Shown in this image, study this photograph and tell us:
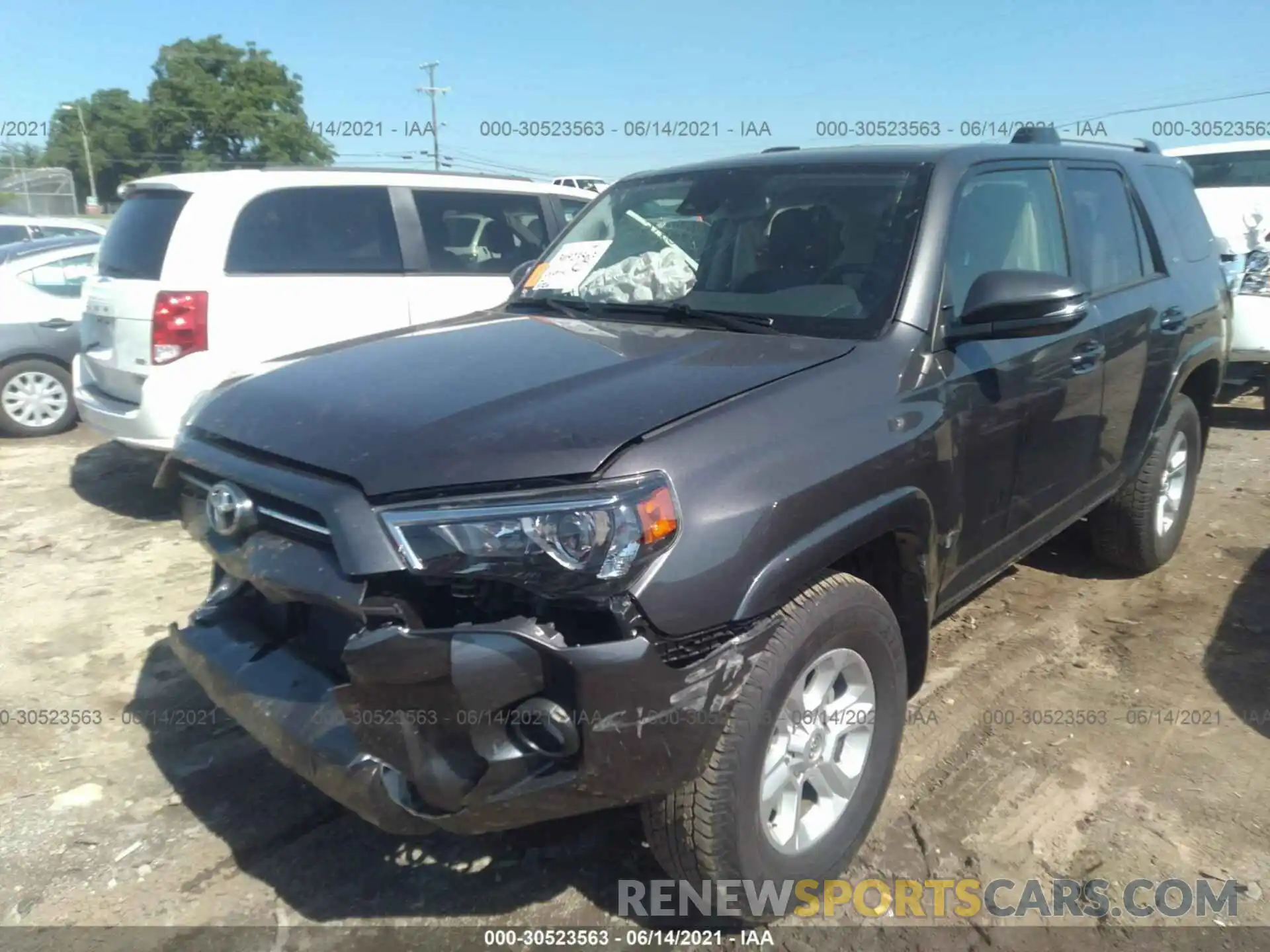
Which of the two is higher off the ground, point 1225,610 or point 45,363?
point 45,363

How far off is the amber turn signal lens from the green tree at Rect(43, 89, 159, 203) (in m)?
57.2

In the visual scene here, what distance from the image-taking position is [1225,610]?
4.47 m

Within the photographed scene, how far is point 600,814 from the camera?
296 cm

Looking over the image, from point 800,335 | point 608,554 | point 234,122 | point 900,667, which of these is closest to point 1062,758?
point 900,667

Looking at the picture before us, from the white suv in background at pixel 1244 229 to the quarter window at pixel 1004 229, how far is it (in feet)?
A: 9.47

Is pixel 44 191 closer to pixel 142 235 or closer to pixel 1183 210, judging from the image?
pixel 142 235

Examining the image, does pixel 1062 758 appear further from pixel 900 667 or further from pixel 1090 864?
pixel 900 667

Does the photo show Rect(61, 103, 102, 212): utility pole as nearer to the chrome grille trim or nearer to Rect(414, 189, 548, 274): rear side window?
Rect(414, 189, 548, 274): rear side window

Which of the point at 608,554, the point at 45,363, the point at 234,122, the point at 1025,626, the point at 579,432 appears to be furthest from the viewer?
the point at 234,122

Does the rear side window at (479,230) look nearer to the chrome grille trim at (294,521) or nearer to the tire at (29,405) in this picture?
the tire at (29,405)

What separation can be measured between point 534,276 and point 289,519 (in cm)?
187

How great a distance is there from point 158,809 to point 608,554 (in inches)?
77.2

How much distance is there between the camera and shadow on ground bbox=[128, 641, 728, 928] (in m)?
2.66

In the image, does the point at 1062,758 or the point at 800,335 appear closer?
the point at 800,335
